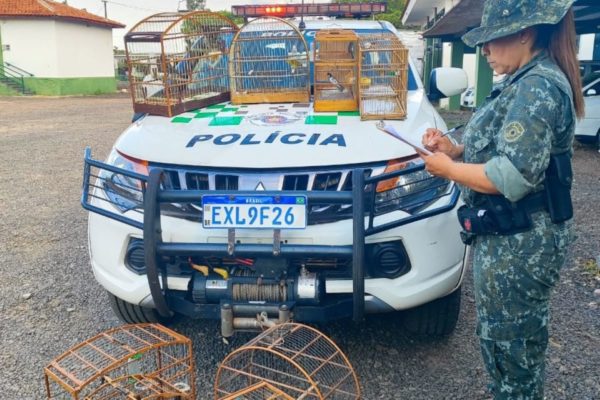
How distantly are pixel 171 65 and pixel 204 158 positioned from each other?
1283 millimetres

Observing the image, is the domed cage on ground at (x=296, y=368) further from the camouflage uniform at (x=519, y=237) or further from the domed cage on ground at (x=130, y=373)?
the camouflage uniform at (x=519, y=237)

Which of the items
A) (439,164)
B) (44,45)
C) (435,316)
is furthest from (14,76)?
(439,164)

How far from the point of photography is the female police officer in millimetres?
1901

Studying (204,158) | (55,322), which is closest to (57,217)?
(55,322)

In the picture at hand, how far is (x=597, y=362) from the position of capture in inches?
118

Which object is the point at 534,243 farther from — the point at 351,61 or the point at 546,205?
the point at 351,61

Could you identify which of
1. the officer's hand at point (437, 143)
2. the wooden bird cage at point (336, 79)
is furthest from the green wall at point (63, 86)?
the officer's hand at point (437, 143)

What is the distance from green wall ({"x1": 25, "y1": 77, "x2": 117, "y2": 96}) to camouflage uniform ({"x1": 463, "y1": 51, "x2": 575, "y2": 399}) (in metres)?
30.0

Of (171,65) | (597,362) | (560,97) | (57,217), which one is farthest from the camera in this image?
(57,217)

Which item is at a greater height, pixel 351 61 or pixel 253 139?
pixel 351 61

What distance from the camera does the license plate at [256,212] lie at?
8.28 feet

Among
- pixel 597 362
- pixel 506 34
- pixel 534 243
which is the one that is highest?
pixel 506 34

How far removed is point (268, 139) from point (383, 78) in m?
1.20

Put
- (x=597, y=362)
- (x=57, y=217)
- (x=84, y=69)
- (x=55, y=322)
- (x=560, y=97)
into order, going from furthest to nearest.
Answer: (x=84, y=69)
(x=57, y=217)
(x=55, y=322)
(x=597, y=362)
(x=560, y=97)
